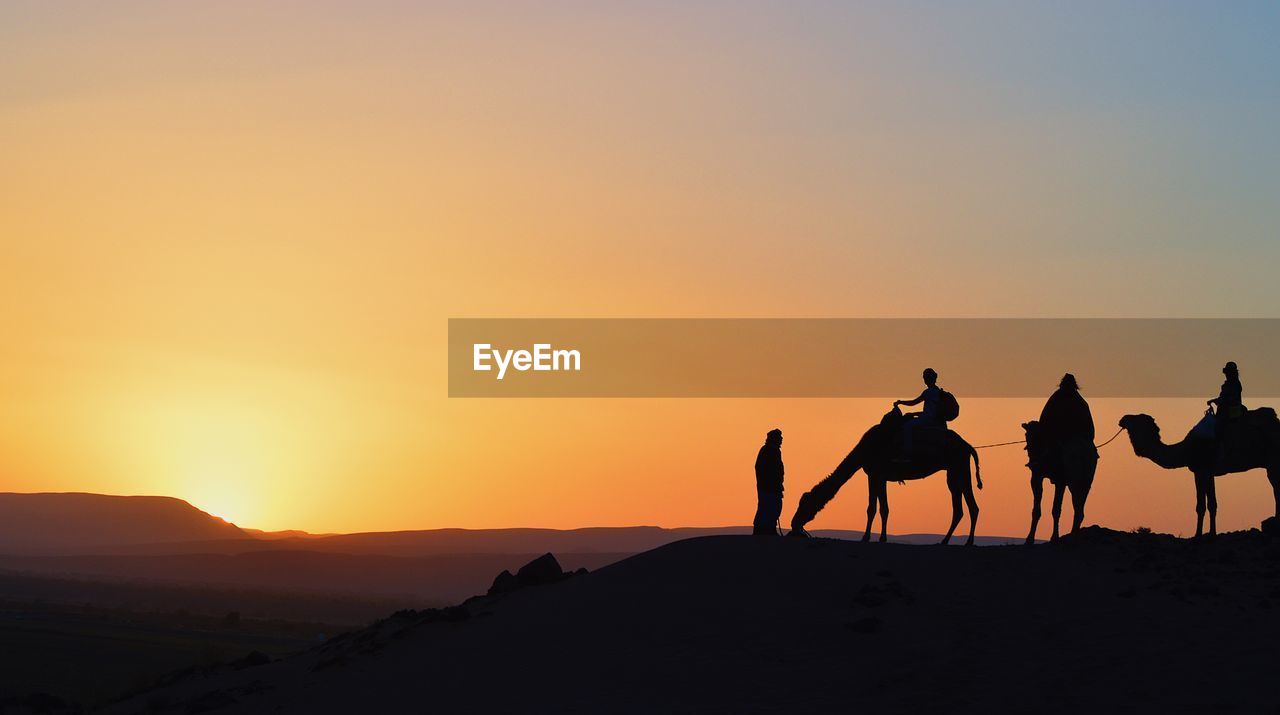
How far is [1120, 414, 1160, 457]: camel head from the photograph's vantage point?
26438 mm

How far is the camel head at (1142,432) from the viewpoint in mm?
26438

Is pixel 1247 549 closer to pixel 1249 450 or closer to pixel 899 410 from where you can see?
pixel 1249 450

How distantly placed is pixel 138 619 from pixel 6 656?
34.2m

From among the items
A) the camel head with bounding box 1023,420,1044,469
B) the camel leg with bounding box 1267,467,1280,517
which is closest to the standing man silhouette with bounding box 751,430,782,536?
the camel head with bounding box 1023,420,1044,469

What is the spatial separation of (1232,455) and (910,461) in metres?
5.79

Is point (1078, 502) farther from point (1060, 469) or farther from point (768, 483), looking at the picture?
point (768, 483)

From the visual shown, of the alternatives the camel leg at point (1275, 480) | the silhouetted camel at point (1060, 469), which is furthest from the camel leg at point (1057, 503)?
the camel leg at point (1275, 480)

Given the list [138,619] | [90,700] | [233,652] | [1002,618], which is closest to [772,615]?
[1002,618]

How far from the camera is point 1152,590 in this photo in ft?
73.6

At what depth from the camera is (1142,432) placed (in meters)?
26.6

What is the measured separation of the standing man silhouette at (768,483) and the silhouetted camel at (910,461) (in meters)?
0.88

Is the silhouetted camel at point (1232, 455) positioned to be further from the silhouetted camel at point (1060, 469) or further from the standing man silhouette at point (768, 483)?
the standing man silhouette at point (768, 483)

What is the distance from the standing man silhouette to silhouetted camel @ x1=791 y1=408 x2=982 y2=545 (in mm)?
883

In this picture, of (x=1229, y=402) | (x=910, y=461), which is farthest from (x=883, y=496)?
(x=1229, y=402)
